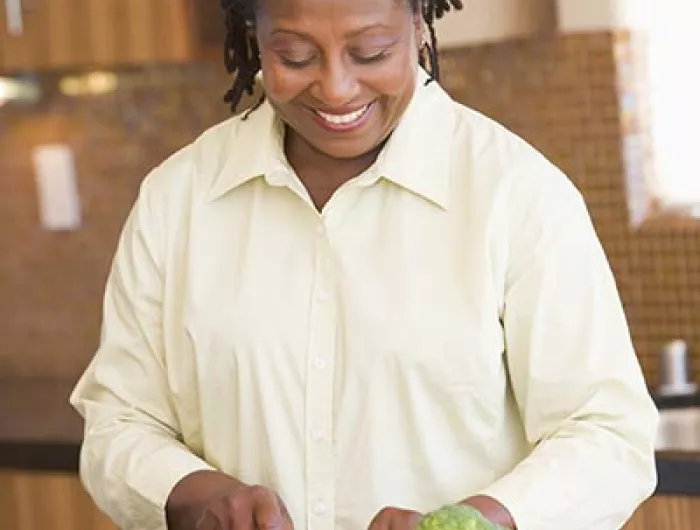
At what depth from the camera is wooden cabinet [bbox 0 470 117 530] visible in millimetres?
2781

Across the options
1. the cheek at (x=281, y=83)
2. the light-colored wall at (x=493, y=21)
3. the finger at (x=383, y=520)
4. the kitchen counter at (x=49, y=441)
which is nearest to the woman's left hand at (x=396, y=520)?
the finger at (x=383, y=520)

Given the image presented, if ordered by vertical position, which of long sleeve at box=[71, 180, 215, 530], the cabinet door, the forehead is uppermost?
the cabinet door

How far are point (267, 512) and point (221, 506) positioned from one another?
47 mm

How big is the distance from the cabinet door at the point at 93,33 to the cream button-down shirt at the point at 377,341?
4.13 feet

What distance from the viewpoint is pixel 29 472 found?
9.19ft

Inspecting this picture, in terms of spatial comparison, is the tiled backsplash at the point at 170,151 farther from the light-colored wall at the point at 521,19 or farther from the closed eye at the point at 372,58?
the closed eye at the point at 372,58

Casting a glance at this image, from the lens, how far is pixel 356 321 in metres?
1.47

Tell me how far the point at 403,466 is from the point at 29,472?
4.78 ft

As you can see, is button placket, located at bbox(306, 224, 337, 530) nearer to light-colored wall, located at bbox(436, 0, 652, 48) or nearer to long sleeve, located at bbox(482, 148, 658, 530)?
long sleeve, located at bbox(482, 148, 658, 530)

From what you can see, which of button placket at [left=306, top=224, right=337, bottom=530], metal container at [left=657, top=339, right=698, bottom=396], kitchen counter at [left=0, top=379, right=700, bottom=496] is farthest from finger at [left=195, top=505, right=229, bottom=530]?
metal container at [left=657, top=339, right=698, bottom=396]

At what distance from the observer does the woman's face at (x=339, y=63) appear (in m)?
1.37

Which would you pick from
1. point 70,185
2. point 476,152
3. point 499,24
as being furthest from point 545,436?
point 70,185

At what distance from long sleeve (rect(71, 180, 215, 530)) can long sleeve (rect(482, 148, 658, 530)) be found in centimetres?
35

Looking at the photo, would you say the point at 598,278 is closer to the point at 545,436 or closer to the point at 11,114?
the point at 545,436
